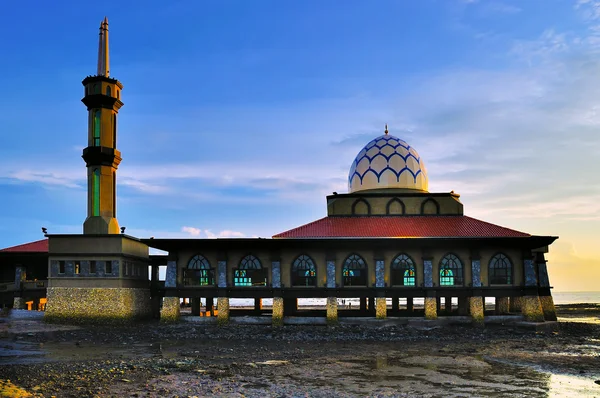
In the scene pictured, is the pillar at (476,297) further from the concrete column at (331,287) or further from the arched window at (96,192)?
the arched window at (96,192)

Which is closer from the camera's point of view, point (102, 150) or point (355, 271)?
point (355, 271)

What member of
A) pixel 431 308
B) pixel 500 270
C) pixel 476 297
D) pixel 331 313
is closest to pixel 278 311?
pixel 331 313

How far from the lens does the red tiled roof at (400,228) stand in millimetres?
44312

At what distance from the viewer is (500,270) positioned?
4441cm

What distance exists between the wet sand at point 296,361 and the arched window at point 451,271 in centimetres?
341

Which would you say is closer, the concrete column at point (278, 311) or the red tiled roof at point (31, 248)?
the concrete column at point (278, 311)

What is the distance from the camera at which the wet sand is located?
21436 millimetres

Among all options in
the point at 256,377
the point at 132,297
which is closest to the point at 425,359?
the point at 256,377

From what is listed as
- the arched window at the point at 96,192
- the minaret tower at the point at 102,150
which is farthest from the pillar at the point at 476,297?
the arched window at the point at 96,192

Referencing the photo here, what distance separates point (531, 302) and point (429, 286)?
725cm

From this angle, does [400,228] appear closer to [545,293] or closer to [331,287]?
[331,287]

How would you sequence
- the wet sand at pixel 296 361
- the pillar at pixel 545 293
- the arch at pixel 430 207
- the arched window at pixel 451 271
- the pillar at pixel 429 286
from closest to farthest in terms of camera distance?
1. the wet sand at pixel 296 361
2. the pillar at pixel 429 286
3. the arched window at pixel 451 271
4. the pillar at pixel 545 293
5. the arch at pixel 430 207

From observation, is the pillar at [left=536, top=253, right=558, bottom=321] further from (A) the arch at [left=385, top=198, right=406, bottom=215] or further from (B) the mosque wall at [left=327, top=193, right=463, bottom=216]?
(A) the arch at [left=385, top=198, right=406, bottom=215]

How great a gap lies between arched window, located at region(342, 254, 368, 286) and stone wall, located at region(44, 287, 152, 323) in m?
16.0
